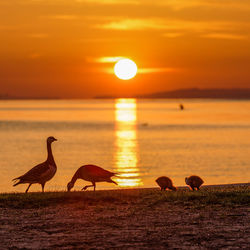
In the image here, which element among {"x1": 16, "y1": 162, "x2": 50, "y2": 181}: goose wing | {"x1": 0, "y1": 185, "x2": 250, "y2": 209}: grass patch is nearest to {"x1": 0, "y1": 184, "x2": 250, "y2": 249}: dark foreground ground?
{"x1": 0, "y1": 185, "x2": 250, "y2": 209}: grass patch

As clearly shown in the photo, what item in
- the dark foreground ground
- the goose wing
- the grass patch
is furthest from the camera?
the goose wing

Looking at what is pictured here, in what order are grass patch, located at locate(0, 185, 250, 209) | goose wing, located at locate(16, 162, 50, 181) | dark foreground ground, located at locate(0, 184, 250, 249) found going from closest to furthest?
dark foreground ground, located at locate(0, 184, 250, 249) → grass patch, located at locate(0, 185, 250, 209) → goose wing, located at locate(16, 162, 50, 181)

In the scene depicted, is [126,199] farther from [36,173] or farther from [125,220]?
[36,173]

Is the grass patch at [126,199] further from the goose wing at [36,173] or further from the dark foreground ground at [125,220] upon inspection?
the goose wing at [36,173]

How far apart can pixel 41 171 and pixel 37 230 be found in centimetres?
478

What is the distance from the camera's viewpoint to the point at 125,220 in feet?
34.5

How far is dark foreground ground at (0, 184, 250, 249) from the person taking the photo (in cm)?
892

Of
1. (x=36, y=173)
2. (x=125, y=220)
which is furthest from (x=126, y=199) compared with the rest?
(x=36, y=173)

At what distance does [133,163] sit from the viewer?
44469 millimetres

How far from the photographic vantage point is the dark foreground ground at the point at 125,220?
8.92m

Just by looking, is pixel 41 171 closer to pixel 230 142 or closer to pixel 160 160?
pixel 160 160

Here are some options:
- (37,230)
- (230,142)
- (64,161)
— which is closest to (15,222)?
(37,230)

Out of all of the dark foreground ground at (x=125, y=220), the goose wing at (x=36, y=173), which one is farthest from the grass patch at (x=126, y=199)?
the goose wing at (x=36, y=173)

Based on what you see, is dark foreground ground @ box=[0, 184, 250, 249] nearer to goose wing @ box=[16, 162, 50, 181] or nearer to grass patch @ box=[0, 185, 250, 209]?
grass patch @ box=[0, 185, 250, 209]
